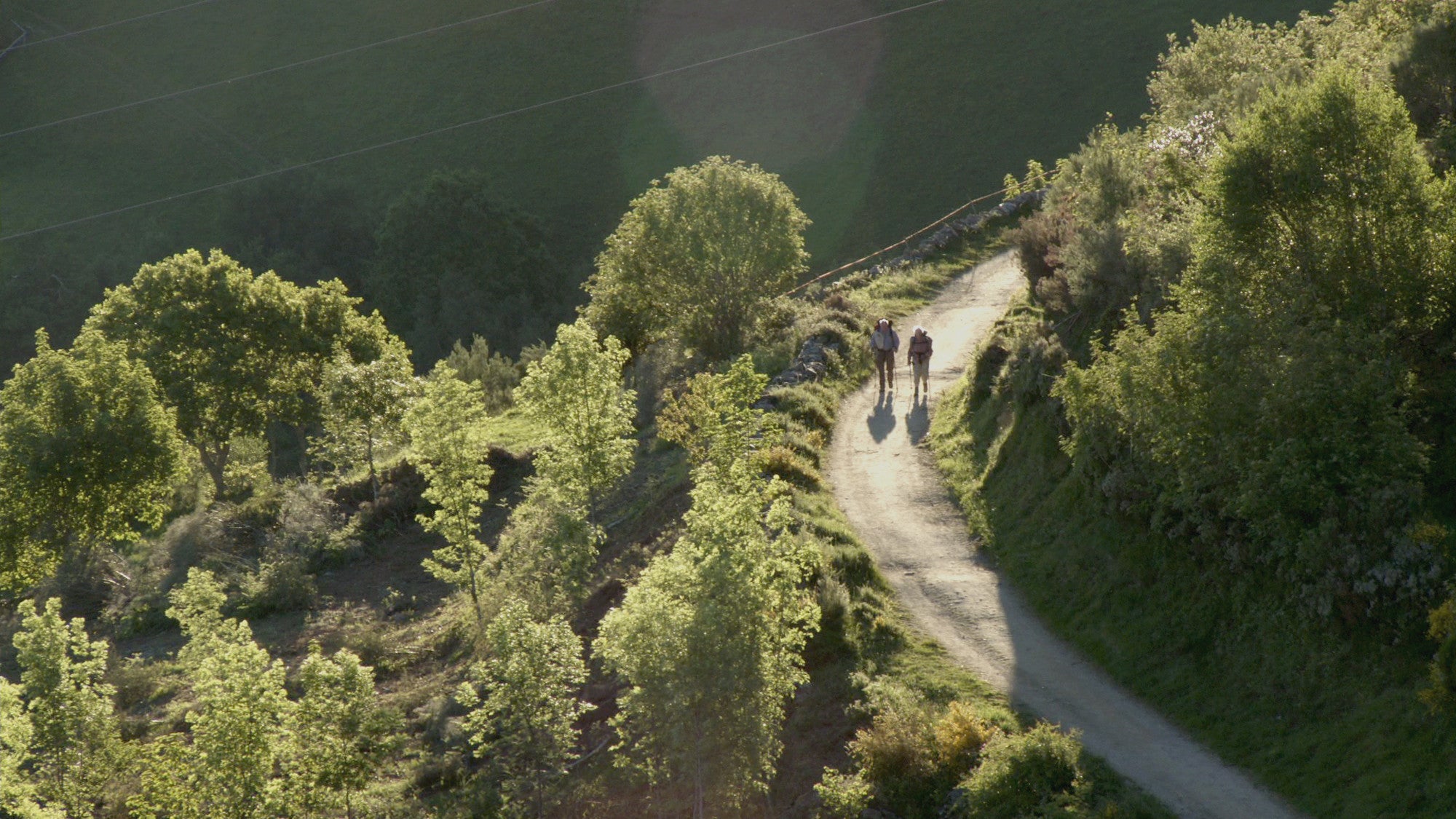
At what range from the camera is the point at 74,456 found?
2697 cm

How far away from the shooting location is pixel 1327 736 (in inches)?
486

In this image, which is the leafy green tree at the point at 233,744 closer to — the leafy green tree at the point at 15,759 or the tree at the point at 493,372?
the leafy green tree at the point at 15,759

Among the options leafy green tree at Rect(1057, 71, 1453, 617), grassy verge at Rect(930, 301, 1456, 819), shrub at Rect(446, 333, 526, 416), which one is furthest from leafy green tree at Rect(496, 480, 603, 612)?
shrub at Rect(446, 333, 526, 416)

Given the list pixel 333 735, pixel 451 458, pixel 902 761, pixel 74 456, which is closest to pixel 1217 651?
pixel 902 761

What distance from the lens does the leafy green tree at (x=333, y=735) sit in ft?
51.1

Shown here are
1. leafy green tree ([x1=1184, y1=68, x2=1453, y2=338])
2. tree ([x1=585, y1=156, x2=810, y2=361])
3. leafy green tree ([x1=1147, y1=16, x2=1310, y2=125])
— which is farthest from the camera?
tree ([x1=585, y1=156, x2=810, y2=361])

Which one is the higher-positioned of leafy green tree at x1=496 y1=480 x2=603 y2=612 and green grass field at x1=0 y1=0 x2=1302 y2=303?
green grass field at x1=0 y1=0 x2=1302 y2=303

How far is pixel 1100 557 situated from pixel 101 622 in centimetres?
2515

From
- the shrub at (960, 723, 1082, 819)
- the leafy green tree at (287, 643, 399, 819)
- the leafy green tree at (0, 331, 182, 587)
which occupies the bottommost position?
the shrub at (960, 723, 1082, 819)

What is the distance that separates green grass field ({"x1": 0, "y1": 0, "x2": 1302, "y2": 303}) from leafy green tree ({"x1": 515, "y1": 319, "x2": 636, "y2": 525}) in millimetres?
45563

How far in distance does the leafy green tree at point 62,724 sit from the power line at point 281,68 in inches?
2952

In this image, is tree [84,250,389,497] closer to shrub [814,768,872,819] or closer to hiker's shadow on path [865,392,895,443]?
hiker's shadow on path [865,392,895,443]

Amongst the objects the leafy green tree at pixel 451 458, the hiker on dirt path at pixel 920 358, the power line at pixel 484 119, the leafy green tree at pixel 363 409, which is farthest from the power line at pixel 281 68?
the leafy green tree at pixel 451 458

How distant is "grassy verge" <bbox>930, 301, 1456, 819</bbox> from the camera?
11.7 meters
